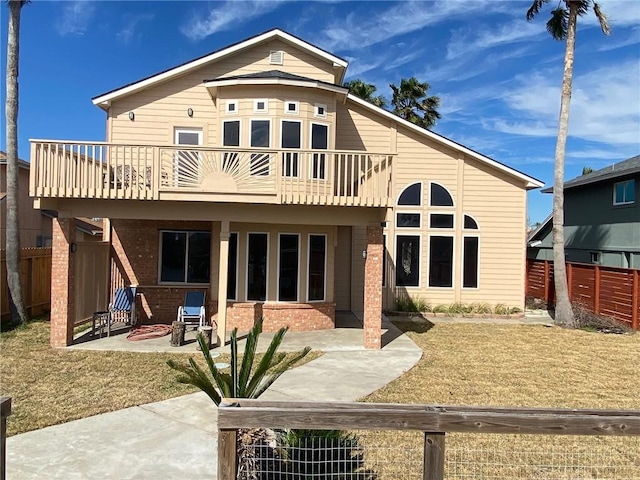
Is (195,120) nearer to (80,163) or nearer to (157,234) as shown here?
(157,234)

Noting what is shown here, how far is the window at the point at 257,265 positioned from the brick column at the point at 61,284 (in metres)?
4.10

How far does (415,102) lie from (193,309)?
22198 mm

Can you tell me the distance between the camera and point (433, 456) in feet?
8.89

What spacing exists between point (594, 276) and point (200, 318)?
1236 centimetres

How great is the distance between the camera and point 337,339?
35.4ft

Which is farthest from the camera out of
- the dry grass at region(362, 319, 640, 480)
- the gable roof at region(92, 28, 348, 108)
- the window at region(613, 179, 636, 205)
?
the window at region(613, 179, 636, 205)

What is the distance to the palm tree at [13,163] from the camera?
11.3m

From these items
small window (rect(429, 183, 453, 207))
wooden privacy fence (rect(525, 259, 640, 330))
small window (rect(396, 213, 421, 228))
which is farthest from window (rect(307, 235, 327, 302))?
wooden privacy fence (rect(525, 259, 640, 330))

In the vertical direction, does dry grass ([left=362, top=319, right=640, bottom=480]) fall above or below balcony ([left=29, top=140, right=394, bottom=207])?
below

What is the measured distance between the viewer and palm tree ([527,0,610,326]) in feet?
43.5

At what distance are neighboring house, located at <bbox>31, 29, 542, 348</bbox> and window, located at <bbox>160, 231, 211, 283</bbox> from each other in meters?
0.04

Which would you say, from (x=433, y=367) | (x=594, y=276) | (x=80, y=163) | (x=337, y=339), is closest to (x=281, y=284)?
(x=337, y=339)

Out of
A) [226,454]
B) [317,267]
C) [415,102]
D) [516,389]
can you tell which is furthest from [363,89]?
[226,454]

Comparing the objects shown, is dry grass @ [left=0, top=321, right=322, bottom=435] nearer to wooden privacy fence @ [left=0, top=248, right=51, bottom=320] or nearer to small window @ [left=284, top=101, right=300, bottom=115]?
wooden privacy fence @ [left=0, top=248, right=51, bottom=320]
